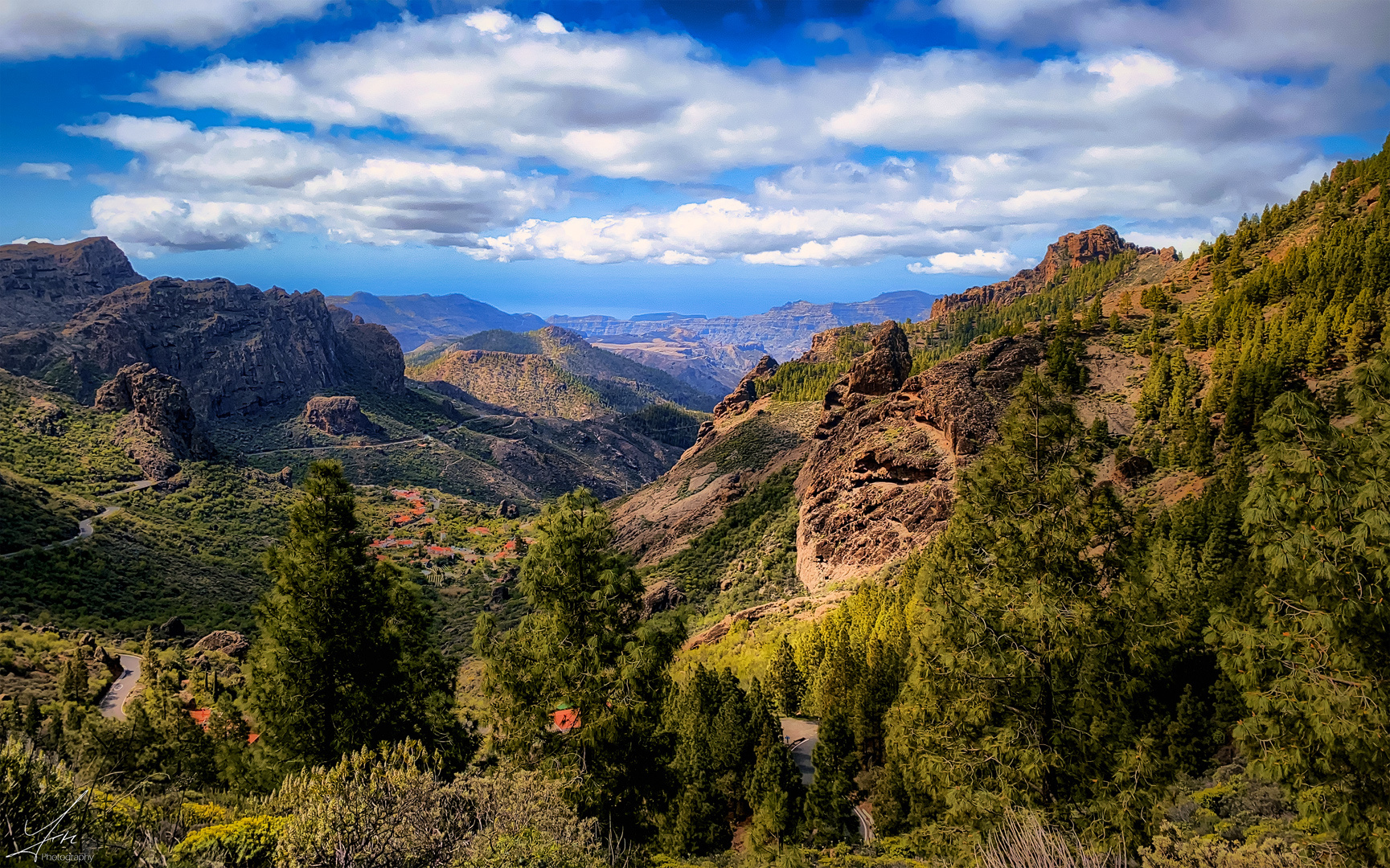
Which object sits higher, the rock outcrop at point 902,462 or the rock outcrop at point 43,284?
the rock outcrop at point 43,284

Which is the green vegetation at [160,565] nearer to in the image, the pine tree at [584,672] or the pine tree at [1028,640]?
the pine tree at [584,672]

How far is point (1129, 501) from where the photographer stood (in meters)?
46.5

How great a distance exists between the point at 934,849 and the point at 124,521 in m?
96.2

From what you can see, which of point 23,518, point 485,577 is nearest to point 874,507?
point 485,577

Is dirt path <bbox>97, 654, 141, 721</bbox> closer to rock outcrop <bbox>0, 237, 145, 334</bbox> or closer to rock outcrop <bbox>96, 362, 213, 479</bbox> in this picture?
rock outcrop <bbox>96, 362, 213, 479</bbox>

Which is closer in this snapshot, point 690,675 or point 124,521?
point 690,675

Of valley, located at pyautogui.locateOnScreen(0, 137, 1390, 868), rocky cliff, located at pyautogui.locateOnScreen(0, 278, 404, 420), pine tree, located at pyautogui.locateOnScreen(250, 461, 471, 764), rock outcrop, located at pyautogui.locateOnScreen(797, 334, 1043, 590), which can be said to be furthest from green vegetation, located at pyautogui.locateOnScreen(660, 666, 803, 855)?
rocky cliff, located at pyautogui.locateOnScreen(0, 278, 404, 420)

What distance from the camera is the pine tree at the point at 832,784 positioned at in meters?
28.7

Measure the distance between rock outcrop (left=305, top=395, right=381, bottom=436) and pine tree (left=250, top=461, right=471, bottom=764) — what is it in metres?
166

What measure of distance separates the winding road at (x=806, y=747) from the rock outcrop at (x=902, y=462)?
13932mm

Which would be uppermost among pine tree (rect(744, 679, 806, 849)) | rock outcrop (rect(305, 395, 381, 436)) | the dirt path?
rock outcrop (rect(305, 395, 381, 436))

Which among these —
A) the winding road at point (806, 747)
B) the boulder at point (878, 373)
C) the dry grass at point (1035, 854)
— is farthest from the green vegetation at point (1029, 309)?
the dry grass at point (1035, 854)

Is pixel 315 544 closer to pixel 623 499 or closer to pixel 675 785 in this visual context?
pixel 675 785

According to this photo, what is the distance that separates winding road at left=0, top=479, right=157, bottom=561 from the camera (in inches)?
2564
